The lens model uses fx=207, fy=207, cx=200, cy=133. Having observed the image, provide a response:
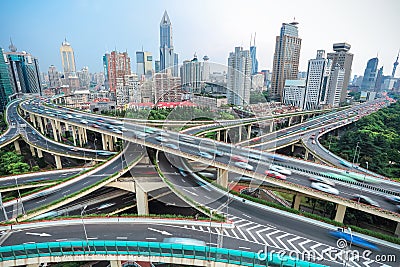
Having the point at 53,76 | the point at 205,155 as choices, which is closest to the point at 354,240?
the point at 205,155

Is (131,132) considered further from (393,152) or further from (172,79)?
(393,152)

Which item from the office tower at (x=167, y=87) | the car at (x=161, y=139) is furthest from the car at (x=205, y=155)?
the office tower at (x=167, y=87)

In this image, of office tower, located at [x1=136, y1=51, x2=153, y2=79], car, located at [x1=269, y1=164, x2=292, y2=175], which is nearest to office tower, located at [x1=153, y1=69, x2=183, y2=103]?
car, located at [x1=269, y1=164, x2=292, y2=175]

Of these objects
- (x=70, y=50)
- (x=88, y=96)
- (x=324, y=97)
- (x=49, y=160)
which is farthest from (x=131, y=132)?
(x=70, y=50)

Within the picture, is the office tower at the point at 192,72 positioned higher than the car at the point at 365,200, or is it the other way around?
the office tower at the point at 192,72

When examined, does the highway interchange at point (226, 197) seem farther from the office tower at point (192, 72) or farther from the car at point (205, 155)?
the office tower at point (192, 72)
